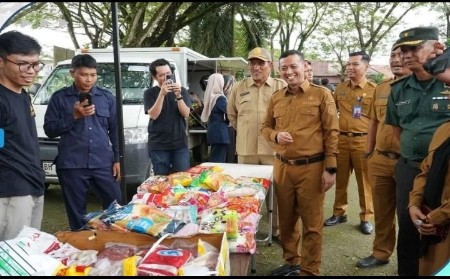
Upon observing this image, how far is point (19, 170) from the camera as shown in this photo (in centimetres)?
230

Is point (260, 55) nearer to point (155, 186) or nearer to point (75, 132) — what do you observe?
point (155, 186)

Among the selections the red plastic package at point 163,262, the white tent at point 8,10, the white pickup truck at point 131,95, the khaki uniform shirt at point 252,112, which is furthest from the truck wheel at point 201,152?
the red plastic package at point 163,262

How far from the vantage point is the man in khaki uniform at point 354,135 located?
14.9ft

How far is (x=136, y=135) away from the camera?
4812mm

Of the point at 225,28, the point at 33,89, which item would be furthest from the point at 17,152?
the point at 225,28

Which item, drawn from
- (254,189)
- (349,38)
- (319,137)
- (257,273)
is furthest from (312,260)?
(349,38)

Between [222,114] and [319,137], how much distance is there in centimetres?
277

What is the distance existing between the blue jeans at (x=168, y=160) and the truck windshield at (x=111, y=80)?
1.48 meters

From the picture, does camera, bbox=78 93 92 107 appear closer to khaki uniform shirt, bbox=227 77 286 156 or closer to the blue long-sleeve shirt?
the blue long-sleeve shirt

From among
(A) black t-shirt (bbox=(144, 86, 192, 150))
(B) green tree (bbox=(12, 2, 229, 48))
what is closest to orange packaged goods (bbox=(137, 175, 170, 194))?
(A) black t-shirt (bbox=(144, 86, 192, 150))

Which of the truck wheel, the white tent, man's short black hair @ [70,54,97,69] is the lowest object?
the truck wheel

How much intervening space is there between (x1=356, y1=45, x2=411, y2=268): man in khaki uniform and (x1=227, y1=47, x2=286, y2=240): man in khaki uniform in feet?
3.13

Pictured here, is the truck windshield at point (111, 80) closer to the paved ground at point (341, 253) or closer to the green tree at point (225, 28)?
→ the paved ground at point (341, 253)

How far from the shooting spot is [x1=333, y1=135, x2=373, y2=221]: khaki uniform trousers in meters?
4.47
